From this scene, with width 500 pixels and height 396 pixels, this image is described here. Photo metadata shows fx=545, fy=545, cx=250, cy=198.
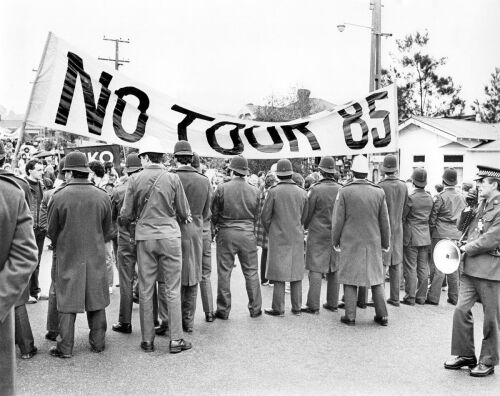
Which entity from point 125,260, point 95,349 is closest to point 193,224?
point 125,260

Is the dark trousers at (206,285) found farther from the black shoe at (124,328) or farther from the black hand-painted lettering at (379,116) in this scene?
the black hand-painted lettering at (379,116)

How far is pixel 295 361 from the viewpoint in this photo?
556 cm

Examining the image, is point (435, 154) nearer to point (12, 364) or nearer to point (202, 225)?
point (202, 225)

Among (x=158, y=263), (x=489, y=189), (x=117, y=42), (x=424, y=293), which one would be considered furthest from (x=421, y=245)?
(x=117, y=42)

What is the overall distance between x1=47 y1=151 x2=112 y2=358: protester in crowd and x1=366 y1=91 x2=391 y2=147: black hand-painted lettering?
413 centimetres

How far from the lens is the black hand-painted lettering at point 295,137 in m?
7.84

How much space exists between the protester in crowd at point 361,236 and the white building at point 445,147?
18.5 meters

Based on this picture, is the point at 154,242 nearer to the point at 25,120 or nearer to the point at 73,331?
the point at 73,331

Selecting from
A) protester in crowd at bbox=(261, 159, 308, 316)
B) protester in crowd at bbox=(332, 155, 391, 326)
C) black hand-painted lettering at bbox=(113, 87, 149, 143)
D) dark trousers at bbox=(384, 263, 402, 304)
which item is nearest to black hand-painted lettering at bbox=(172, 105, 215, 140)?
black hand-painted lettering at bbox=(113, 87, 149, 143)

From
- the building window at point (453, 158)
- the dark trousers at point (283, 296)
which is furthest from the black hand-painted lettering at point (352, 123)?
the building window at point (453, 158)

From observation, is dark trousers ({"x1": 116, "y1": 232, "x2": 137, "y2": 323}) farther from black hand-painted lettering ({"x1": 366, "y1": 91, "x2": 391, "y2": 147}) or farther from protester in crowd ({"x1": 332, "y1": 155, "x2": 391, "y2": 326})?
black hand-painted lettering ({"x1": 366, "y1": 91, "x2": 391, "y2": 147})

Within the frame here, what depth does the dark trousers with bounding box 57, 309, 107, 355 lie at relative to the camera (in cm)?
→ 555

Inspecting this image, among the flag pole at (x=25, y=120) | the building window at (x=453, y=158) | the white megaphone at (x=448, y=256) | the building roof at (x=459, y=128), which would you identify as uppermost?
the building roof at (x=459, y=128)

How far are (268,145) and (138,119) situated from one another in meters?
1.90
